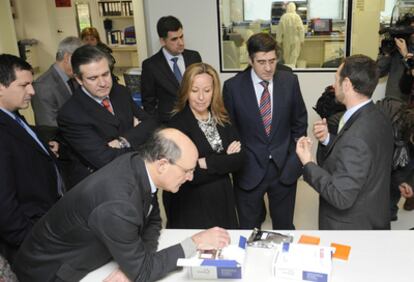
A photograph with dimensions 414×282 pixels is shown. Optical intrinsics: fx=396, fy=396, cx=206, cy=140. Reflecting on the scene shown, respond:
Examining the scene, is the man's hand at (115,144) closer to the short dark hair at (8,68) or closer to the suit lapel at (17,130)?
the suit lapel at (17,130)

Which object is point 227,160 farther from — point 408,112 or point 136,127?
point 408,112

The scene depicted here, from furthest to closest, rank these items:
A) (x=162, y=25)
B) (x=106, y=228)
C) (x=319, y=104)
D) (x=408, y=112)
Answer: (x=319, y=104), (x=162, y=25), (x=408, y=112), (x=106, y=228)

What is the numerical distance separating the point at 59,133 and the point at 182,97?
0.73m

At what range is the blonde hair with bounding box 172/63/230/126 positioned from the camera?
230 cm

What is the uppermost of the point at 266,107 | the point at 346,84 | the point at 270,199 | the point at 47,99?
the point at 346,84

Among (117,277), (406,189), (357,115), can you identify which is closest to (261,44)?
(357,115)

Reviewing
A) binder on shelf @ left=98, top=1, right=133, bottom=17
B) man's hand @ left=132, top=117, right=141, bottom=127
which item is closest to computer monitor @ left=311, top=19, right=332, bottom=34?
man's hand @ left=132, top=117, right=141, bottom=127

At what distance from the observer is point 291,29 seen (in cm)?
416

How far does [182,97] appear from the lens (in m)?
2.34

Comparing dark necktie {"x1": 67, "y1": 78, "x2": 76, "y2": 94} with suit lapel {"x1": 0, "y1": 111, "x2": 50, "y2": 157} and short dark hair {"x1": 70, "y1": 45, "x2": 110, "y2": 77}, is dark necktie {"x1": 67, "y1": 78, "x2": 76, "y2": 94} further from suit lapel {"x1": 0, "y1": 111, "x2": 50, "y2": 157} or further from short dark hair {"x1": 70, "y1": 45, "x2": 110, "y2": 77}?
suit lapel {"x1": 0, "y1": 111, "x2": 50, "y2": 157}

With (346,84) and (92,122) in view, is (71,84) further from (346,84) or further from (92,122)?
(346,84)

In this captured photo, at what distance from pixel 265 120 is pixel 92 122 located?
1.08m

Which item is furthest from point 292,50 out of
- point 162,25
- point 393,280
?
point 393,280

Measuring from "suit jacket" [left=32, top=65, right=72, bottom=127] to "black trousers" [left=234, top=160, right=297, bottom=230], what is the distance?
4.38 feet
